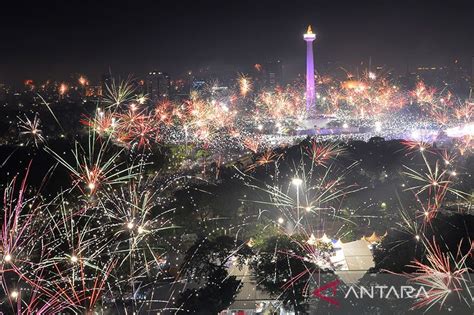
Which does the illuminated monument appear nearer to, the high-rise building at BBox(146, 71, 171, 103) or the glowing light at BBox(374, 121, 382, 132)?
the glowing light at BBox(374, 121, 382, 132)

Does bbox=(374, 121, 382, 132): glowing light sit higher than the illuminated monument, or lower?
lower

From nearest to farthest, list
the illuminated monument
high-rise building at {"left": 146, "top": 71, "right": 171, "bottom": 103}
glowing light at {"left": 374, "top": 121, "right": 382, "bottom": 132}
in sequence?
glowing light at {"left": 374, "top": 121, "right": 382, "bottom": 132}, the illuminated monument, high-rise building at {"left": 146, "top": 71, "right": 171, "bottom": 103}

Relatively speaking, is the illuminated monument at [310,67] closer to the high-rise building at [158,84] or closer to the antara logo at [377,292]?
the high-rise building at [158,84]

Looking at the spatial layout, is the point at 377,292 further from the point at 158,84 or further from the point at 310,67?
the point at 158,84

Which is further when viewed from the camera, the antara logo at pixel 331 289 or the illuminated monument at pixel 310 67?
the illuminated monument at pixel 310 67

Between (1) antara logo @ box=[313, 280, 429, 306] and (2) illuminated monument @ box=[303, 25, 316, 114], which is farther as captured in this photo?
(2) illuminated monument @ box=[303, 25, 316, 114]

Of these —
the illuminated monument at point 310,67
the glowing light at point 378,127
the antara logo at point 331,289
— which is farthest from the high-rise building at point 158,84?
the antara logo at point 331,289

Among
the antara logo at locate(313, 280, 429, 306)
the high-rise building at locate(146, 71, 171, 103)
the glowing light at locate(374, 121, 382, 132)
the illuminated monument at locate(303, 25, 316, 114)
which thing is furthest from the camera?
the high-rise building at locate(146, 71, 171, 103)

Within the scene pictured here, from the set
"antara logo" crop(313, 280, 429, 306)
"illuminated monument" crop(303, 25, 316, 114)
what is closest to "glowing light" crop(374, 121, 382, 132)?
"illuminated monument" crop(303, 25, 316, 114)
